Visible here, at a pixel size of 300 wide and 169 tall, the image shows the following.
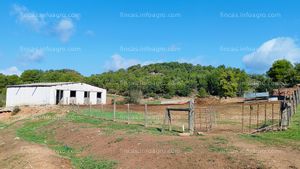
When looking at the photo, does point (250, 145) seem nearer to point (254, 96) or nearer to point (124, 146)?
point (124, 146)

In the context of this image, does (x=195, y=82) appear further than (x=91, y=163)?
Yes

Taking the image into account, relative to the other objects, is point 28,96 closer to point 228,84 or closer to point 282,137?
point 282,137

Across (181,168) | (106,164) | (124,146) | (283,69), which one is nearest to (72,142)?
(124,146)

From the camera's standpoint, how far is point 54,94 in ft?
166

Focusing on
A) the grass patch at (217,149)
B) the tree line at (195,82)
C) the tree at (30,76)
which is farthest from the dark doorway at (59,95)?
the tree at (30,76)

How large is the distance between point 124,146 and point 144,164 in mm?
3181

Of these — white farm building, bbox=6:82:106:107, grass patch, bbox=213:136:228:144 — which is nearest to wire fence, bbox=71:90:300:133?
grass patch, bbox=213:136:228:144

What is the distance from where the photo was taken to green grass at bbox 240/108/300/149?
13914 mm

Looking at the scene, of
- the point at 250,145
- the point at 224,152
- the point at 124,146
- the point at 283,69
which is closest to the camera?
the point at 224,152

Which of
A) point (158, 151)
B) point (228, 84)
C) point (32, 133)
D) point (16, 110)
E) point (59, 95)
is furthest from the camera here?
point (228, 84)

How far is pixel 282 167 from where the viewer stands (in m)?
10.3

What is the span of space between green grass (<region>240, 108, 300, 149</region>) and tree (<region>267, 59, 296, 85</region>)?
184 feet

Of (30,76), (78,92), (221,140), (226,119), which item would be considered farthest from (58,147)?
(30,76)

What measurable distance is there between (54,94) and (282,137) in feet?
128
